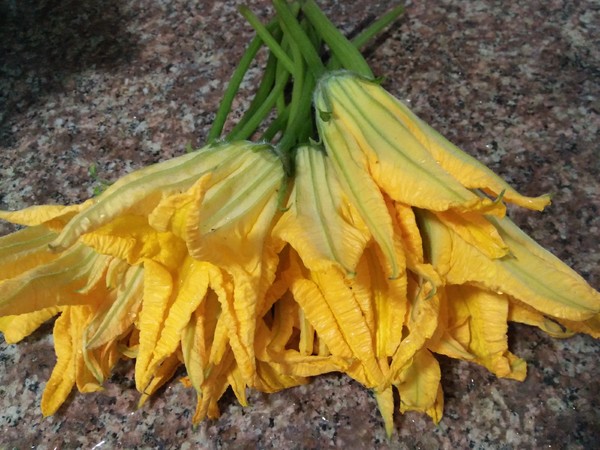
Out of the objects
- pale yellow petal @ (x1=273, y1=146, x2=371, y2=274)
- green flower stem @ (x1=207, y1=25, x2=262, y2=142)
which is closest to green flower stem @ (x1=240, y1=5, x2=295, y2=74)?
green flower stem @ (x1=207, y1=25, x2=262, y2=142)

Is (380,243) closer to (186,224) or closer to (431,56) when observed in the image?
(186,224)

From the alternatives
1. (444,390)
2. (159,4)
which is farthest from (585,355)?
(159,4)

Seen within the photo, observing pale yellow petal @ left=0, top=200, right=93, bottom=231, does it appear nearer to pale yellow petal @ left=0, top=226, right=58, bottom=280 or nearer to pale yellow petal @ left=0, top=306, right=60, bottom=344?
pale yellow petal @ left=0, top=226, right=58, bottom=280

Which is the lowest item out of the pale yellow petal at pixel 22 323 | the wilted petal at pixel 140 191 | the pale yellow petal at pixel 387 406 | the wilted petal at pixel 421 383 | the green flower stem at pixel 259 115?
the pale yellow petal at pixel 387 406

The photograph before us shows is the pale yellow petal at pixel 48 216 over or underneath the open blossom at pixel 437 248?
over

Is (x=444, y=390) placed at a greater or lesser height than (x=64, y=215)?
lesser

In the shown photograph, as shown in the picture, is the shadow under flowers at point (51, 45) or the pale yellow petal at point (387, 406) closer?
the pale yellow petal at point (387, 406)

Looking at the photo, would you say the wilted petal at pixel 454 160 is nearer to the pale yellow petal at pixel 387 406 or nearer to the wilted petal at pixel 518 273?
the wilted petal at pixel 518 273

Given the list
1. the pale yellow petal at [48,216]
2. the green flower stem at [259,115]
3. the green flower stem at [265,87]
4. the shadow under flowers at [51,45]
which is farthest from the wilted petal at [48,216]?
the shadow under flowers at [51,45]
